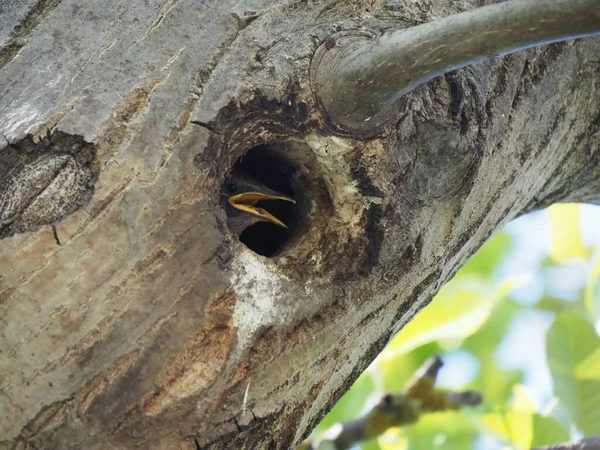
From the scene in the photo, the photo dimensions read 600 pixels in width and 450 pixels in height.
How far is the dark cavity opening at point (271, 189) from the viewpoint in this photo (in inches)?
68.4

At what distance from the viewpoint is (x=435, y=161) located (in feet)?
4.99

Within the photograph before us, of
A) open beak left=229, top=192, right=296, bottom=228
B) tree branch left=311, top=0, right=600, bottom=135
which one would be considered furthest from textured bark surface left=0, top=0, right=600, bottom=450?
open beak left=229, top=192, right=296, bottom=228

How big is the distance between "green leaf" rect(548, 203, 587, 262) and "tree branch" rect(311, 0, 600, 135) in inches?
72.7

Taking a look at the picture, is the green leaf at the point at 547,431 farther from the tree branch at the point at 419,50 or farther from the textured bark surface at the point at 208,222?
the tree branch at the point at 419,50

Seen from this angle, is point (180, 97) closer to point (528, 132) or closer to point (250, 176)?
point (250, 176)

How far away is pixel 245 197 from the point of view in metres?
2.01

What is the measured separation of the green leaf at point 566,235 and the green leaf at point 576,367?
2.22 ft

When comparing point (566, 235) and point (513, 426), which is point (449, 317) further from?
point (566, 235)

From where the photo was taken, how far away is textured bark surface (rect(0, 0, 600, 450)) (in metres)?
1.23

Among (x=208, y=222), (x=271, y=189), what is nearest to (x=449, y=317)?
(x=271, y=189)

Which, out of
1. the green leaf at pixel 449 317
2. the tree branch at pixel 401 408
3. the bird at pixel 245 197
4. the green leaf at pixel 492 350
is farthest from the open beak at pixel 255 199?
the green leaf at pixel 492 350

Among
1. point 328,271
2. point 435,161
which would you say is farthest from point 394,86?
point 328,271

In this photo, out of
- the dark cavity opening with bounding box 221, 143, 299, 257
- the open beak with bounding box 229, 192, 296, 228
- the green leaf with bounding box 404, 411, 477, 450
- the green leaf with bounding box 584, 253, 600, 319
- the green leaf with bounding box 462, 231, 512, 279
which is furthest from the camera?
the green leaf with bounding box 462, 231, 512, 279

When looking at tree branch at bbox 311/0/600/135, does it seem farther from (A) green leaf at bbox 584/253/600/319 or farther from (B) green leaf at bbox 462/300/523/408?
(B) green leaf at bbox 462/300/523/408
